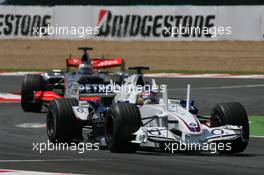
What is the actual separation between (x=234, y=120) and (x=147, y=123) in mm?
1294

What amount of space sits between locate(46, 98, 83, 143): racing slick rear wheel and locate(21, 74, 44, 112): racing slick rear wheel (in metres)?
7.44

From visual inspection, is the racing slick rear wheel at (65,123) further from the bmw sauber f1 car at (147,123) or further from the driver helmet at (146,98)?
the driver helmet at (146,98)

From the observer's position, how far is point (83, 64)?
23281 mm

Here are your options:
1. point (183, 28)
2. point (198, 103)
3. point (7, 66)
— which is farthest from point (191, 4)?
point (198, 103)

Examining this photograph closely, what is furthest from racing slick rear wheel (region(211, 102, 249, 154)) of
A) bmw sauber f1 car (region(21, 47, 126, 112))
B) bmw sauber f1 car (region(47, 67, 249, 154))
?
bmw sauber f1 car (region(21, 47, 126, 112))

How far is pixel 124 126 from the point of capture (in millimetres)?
14000

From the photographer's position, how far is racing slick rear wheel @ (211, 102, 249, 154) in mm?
14489

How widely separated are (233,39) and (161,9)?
3274 millimetres

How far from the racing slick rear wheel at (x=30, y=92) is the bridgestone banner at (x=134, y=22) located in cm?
1644

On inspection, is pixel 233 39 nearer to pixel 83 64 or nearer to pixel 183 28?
pixel 183 28

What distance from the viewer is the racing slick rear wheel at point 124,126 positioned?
14008mm

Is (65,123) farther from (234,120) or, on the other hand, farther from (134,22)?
(134,22)

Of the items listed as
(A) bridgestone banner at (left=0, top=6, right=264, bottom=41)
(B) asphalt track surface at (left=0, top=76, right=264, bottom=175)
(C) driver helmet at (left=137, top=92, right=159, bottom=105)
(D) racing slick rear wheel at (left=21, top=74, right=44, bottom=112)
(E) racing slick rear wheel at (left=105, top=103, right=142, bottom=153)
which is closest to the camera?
(B) asphalt track surface at (left=0, top=76, right=264, bottom=175)

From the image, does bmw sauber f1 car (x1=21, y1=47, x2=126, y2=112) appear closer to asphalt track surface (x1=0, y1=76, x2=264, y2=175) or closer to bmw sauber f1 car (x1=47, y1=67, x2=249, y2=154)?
asphalt track surface (x1=0, y1=76, x2=264, y2=175)
